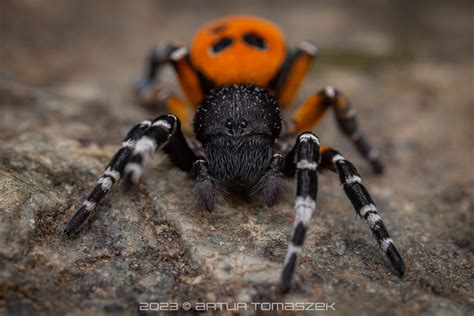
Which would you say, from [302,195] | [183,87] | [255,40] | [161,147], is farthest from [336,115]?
[161,147]

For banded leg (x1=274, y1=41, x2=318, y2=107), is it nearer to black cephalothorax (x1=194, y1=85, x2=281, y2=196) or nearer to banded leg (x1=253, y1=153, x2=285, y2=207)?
black cephalothorax (x1=194, y1=85, x2=281, y2=196)

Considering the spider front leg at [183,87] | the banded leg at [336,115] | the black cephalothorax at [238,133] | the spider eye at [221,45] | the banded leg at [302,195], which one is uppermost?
the spider eye at [221,45]

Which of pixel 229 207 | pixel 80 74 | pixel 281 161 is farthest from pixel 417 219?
pixel 80 74

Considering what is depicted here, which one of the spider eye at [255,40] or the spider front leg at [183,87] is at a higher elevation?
the spider eye at [255,40]

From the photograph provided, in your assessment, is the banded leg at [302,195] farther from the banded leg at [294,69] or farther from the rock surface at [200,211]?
the banded leg at [294,69]

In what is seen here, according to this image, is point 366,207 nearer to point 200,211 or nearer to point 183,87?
point 200,211

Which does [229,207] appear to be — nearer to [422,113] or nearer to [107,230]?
[107,230]

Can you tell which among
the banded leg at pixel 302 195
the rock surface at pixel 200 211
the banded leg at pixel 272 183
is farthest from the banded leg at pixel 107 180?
the banded leg at pixel 302 195
